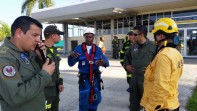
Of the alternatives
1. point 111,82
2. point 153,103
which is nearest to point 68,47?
point 111,82

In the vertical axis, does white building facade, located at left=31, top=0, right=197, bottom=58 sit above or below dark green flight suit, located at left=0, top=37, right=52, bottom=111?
above

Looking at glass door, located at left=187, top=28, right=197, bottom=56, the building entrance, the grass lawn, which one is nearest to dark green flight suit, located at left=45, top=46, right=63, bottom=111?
the grass lawn

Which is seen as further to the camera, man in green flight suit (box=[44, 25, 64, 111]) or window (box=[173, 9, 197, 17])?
window (box=[173, 9, 197, 17])

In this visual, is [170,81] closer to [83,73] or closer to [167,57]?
[167,57]

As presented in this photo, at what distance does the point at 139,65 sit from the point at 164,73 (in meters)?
1.67

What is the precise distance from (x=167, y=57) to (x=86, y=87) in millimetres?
1917

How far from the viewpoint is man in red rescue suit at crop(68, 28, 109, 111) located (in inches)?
148

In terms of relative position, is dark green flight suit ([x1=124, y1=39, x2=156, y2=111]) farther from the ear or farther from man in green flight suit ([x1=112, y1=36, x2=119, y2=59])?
man in green flight suit ([x1=112, y1=36, x2=119, y2=59])

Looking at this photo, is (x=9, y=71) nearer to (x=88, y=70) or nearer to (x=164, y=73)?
(x=164, y=73)

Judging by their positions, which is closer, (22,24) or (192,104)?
(22,24)

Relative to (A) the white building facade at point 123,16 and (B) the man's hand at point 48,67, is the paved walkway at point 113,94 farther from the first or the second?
(A) the white building facade at point 123,16

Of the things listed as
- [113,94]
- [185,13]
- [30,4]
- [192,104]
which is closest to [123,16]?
[185,13]

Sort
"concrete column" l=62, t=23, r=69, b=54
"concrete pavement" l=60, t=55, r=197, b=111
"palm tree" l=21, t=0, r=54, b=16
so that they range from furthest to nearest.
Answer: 1. "concrete column" l=62, t=23, r=69, b=54
2. "palm tree" l=21, t=0, r=54, b=16
3. "concrete pavement" l=60, t=55, r=197, b=111

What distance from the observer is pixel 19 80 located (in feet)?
5.40
